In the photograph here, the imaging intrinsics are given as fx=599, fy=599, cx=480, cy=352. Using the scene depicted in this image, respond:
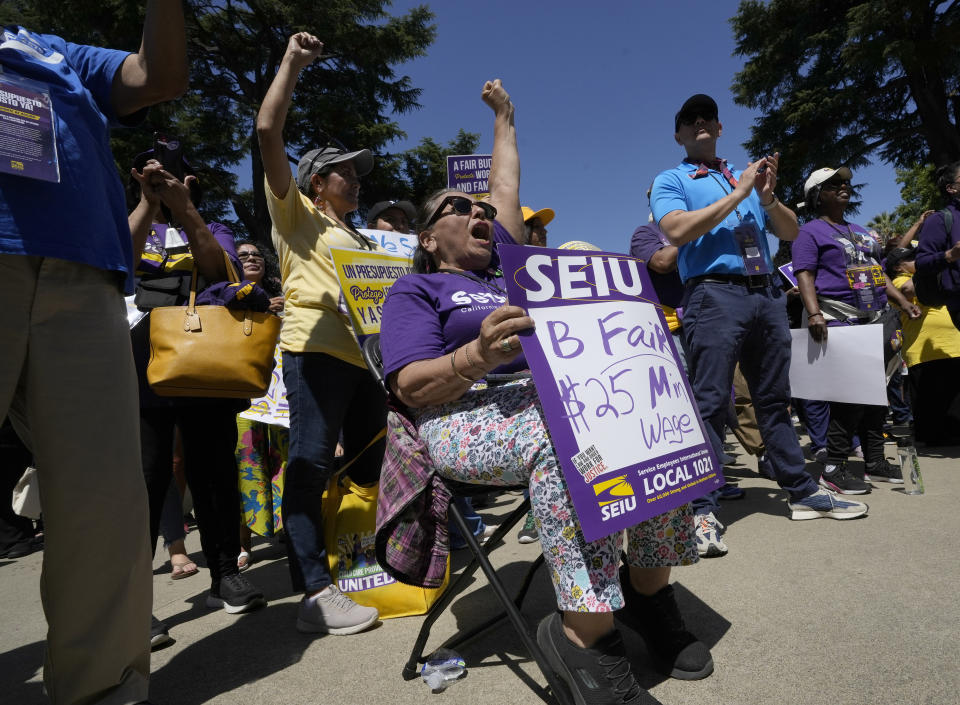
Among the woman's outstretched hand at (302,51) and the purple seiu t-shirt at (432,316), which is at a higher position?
the woman's outstretched hand at (302,51)

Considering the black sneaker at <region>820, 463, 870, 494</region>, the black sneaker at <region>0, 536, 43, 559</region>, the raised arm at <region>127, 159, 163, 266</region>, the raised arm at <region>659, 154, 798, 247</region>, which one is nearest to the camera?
the raised arm at <region>127, 159, 163, 266</region>

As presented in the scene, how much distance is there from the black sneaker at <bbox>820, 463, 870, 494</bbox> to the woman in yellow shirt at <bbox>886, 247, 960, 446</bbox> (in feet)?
6.14

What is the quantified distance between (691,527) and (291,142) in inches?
730

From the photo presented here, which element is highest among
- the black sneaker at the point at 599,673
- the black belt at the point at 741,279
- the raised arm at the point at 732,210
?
the raised arm at the point at 732,210

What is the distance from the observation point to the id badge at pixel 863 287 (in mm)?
3914

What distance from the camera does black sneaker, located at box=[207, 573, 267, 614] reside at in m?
2.59

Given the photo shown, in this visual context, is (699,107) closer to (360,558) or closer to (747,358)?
(747,358)

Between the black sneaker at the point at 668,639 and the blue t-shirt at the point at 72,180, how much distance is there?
178 centimetres

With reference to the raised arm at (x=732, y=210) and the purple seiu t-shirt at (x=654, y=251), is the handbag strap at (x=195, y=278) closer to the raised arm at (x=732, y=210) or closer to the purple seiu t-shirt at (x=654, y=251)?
the raised arm at (x=732, y=210)

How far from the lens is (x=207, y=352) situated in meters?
2.37

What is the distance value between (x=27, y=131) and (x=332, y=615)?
184 cm

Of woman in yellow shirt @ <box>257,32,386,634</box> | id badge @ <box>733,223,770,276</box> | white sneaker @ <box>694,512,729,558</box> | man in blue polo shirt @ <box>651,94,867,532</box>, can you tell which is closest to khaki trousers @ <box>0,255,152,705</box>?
woman in yellow shirt @ <box>257,32,386,634</box>

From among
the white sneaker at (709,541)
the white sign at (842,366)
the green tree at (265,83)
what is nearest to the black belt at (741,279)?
the white sign at (842,366)

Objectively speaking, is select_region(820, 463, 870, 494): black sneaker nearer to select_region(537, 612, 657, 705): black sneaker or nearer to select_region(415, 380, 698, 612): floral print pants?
select_region(415, 380, 698, 612): floral print pants
